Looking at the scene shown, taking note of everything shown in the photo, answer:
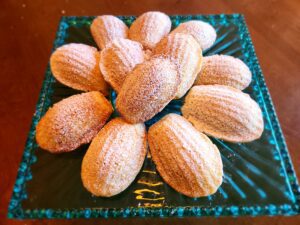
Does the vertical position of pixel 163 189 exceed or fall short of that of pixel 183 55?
it falls short

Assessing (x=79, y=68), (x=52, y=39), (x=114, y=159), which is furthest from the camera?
(x=52, y=39)

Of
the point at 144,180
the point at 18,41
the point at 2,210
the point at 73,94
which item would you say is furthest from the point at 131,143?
the point at 18,41

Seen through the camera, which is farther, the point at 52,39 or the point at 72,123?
the point at 52,39

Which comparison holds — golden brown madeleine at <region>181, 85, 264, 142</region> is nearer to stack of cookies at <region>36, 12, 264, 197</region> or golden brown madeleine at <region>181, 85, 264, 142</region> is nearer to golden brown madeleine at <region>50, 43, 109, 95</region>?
stack of cookies at <region>36, 12, 264, 197</region>

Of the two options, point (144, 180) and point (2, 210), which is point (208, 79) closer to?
point (144, 180)

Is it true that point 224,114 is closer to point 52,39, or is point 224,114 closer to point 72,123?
point 72,123

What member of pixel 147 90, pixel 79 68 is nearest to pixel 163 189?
pixel 147 90

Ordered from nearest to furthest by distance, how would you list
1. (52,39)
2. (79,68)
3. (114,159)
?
(114,159) → (79,68) → (52,39)

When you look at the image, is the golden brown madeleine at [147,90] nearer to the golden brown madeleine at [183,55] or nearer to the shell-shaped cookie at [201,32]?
the golden brown madeleine at [183,55]
